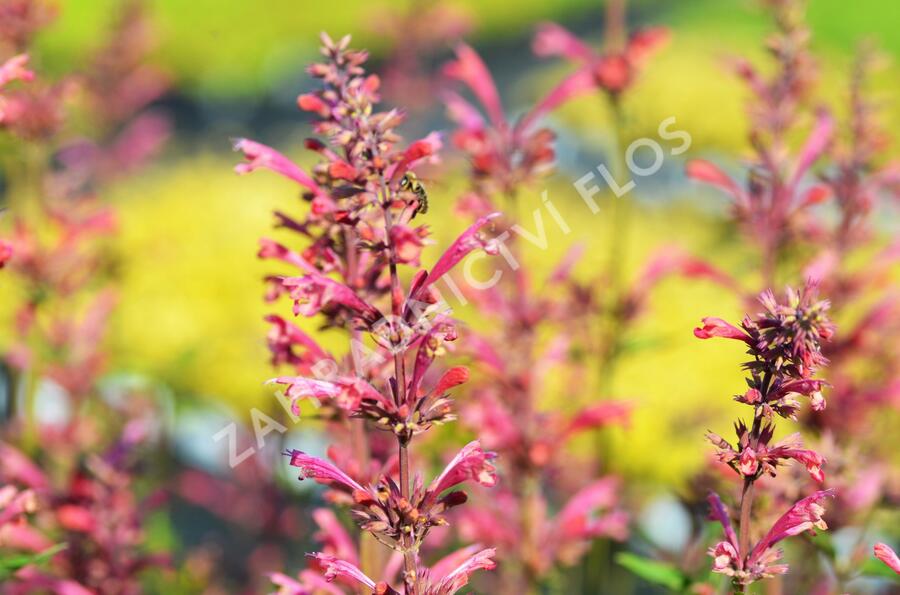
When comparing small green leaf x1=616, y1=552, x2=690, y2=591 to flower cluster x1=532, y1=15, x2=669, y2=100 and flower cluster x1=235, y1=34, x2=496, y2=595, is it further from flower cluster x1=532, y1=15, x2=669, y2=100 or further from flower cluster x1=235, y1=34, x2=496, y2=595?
flower cluster x1=532, y1=15, x2=669, y2=100

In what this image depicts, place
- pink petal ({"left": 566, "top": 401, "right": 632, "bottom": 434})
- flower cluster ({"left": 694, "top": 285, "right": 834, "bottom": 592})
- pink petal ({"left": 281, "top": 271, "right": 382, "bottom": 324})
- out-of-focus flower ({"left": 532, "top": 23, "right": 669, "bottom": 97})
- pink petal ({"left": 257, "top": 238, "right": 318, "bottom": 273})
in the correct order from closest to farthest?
flower cluster ({"left": 694, "top": 285, "right": 834, "bottom": 592}), pink petal ({"left": 281, "top": 271, "right": 382, "bottom": 324}), pink petal ({"left": 257, "top": 238, "right": 318, "bottom": 273}), pink petal ({"left": 566, "top": 401, "right": 632, "bottom": 434}), out-of-focus flower ({"left": 532, "top": 23, "right": 669, "bottom": 97})

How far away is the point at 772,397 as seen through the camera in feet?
5.64

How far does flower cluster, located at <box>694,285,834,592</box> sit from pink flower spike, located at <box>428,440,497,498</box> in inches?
16.1

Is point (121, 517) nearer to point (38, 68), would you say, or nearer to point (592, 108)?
point (38, 68)

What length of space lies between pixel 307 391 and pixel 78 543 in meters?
1.47

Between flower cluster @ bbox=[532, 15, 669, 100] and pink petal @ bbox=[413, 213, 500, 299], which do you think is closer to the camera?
pink petal @ bbox=[413, 213, 500, 299]

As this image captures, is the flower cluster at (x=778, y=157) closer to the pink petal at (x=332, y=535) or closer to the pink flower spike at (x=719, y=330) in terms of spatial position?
the pink flower spike at (x=719, y=330)

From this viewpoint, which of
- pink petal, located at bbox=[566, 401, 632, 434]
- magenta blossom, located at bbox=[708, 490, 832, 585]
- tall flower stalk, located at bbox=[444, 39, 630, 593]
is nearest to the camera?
magenta blossom, located at bbox=[708, 490, 832, 585]

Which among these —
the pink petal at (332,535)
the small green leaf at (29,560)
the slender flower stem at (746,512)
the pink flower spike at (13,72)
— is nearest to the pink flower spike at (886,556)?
the slender flower stem at (746,512)

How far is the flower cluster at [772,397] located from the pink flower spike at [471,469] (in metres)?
0.41

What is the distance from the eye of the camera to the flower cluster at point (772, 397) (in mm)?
1633

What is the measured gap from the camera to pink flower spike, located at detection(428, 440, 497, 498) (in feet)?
6.02

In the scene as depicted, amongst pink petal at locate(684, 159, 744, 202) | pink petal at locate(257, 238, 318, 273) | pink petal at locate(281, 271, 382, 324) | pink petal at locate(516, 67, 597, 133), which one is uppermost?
pink petal at locate(516, 67, 597, 133)

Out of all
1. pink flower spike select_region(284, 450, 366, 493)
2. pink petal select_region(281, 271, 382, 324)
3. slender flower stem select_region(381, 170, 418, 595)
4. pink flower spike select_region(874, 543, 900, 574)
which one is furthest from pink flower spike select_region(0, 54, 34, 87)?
pink flower spike select_region(874, 543, 900, 574)
